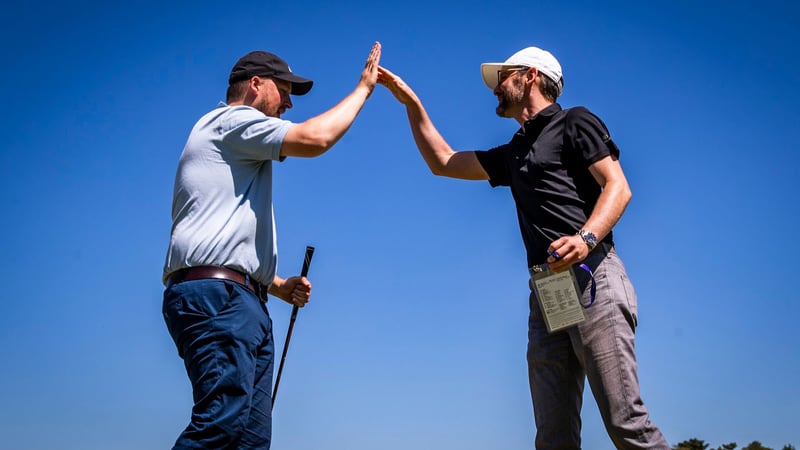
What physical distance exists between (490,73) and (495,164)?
0.74 metres

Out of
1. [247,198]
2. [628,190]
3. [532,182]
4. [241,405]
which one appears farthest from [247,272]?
[628,190]

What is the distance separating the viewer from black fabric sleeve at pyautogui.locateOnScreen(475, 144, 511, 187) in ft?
18.8

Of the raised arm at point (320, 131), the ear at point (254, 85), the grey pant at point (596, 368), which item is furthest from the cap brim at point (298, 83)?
the grey pant at point (596, 368)

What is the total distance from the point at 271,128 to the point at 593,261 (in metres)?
2.25

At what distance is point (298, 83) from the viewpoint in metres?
4.80

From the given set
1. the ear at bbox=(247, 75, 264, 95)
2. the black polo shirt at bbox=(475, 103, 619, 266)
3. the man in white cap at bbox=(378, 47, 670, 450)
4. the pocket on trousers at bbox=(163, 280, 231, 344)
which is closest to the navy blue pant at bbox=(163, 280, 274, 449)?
the pocket on trousers at bbox=(163, 280, 231, 344)

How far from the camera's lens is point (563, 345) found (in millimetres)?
4898

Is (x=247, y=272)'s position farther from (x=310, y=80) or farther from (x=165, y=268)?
(x=310, y=80)

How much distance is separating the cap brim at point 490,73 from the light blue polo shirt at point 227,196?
7.27 feet

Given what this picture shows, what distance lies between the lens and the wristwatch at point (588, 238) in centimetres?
453

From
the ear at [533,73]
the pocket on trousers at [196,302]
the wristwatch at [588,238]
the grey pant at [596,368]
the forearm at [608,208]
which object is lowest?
the grey pant at [596,368]

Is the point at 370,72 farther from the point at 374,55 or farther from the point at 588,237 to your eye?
the point at 588,237

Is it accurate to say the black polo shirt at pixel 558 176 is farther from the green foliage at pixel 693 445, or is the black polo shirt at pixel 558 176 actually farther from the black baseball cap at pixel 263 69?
the green foliage at pixel 693 445

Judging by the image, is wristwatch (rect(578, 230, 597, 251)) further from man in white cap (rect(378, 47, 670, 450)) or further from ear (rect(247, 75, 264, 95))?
ear (rect(247, 75, 264, 95))
